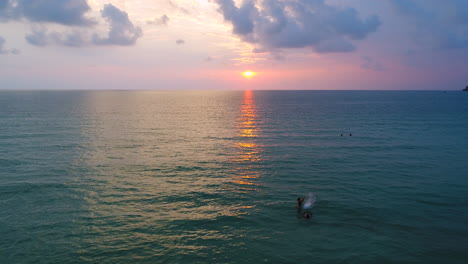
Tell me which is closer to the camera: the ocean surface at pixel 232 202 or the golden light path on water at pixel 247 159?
the ocean surface at pixel 232 202

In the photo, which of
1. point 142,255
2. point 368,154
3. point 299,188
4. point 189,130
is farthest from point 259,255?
point 189,130

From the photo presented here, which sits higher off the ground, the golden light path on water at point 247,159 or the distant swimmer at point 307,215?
the golden light path on water at point 247,159

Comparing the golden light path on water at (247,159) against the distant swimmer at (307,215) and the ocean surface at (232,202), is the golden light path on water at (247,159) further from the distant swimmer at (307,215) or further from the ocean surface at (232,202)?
the distant swimmer at (307,215)

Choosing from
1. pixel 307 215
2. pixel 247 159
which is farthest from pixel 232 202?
pixel 247 159

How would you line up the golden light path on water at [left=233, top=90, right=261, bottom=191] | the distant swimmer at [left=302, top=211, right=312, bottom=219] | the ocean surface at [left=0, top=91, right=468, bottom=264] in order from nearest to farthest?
1. the ocean surface at [left=0, top=91, right=468, bottom=264]
2. the distant swimmer at [left=302, top=211, right=312, bottom=219]
3. the golden light path on water at [left=233, top=90, right=261, bottom=191]

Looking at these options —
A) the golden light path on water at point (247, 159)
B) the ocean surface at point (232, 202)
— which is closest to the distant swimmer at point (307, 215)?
the ocean surface at point (232, 202)

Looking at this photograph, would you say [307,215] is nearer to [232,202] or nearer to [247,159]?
[232,202]

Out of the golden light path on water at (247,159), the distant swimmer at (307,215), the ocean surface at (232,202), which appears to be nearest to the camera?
the ocean surface at (232,202)

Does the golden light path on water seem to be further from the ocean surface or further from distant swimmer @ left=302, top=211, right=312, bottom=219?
distant swimmer @ left=302, top=211, right=312, bottom=219

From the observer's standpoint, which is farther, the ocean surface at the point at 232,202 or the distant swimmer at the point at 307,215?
the distant swimmer at the point at 307,215

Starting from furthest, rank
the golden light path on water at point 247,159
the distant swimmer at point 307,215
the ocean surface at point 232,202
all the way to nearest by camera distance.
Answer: the golden light path on water at point 247,159 → the distant swimmer at point 307,215 → the ocean surface at point 232,202

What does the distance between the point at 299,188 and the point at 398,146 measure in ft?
123

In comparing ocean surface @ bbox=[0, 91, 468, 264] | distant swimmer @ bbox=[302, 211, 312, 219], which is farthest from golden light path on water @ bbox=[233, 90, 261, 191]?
distant swimmer @ bbox=[302, 211, 312, 219]

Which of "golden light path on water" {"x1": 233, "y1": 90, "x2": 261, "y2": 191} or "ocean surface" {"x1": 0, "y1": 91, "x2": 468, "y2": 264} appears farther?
"golden light path on water" {"x1": 233, "y1": 90, "x2": 261, "y2": 191}
